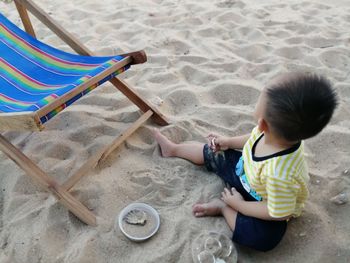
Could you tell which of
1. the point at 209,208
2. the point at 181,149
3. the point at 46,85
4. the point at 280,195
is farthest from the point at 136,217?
the point at 46,85

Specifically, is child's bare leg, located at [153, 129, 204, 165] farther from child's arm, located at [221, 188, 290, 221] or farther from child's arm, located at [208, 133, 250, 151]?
child's arm, located at [221, 188, 290, 221]

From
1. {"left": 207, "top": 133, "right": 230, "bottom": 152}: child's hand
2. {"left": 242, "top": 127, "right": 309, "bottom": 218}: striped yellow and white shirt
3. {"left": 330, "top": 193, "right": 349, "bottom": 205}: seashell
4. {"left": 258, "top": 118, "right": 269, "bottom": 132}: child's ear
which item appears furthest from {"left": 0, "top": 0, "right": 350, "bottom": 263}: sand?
{"left": 258, "top": 118, "right": 269, "bottom": 132}: child's ear

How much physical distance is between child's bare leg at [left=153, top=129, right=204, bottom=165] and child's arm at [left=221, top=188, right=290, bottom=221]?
0.91ft

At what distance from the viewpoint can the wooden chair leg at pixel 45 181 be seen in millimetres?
1519

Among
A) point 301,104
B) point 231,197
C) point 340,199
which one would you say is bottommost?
point 340,199

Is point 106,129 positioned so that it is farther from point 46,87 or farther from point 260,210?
point 260,210

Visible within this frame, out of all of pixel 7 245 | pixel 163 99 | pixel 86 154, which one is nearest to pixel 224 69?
pixel 163 99

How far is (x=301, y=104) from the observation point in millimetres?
1133

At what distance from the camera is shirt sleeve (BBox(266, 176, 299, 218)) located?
130 centimetres

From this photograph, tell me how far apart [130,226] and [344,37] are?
210 cm

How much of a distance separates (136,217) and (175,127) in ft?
2.04

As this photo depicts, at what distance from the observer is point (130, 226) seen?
5.09 ft

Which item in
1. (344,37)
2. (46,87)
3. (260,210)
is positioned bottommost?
(344,37)

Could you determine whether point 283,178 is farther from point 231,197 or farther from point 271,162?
point 231,197
